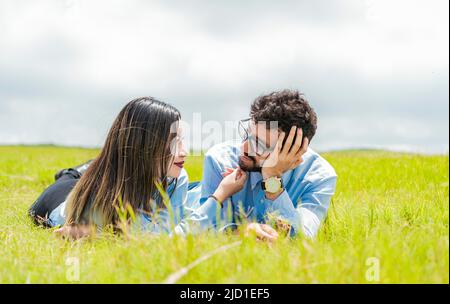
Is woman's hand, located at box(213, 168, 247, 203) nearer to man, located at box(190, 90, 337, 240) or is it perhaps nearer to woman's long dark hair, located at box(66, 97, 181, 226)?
man, located at box(190, 90, 337, 240)

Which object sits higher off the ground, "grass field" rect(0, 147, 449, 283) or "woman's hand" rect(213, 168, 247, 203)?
"woman's hand" rect(213, 168, 247, 203)

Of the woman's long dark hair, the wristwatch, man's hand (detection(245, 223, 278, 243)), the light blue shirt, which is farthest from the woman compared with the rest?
man's hand (detection(245, 223, 278, 243))

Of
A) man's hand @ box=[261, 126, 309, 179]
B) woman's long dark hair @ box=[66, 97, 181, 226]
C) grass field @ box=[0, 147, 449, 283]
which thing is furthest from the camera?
woman's long dark hair @ box=[66, 97, 181, 226]

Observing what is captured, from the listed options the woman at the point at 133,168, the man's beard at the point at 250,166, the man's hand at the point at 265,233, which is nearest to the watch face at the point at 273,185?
the man's beard at the point at 250,166

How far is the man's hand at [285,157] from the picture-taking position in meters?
4.10

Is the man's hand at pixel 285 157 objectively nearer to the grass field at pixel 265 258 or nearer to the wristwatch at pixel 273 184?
the wristwatch at pixel 273 184

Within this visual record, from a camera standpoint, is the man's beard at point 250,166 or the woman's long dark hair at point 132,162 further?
the woman's long dark hair at point 132,162

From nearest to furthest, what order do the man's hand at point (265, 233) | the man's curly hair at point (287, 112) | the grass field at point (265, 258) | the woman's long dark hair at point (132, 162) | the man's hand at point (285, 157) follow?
the grass field at point (265, 258)
the man's hand at point (265, 233)
the man's hand at point (285, 157)
the man's curly hair at point (287, 112)
the woman's long dark hair at point (132, 162)

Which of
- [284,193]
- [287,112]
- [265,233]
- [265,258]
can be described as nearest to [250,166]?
[284,193]

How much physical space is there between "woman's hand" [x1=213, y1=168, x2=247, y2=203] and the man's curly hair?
52cm

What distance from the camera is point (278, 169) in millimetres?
4125

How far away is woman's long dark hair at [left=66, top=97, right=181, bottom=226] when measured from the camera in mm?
4582

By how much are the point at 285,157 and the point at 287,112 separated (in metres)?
0.41
